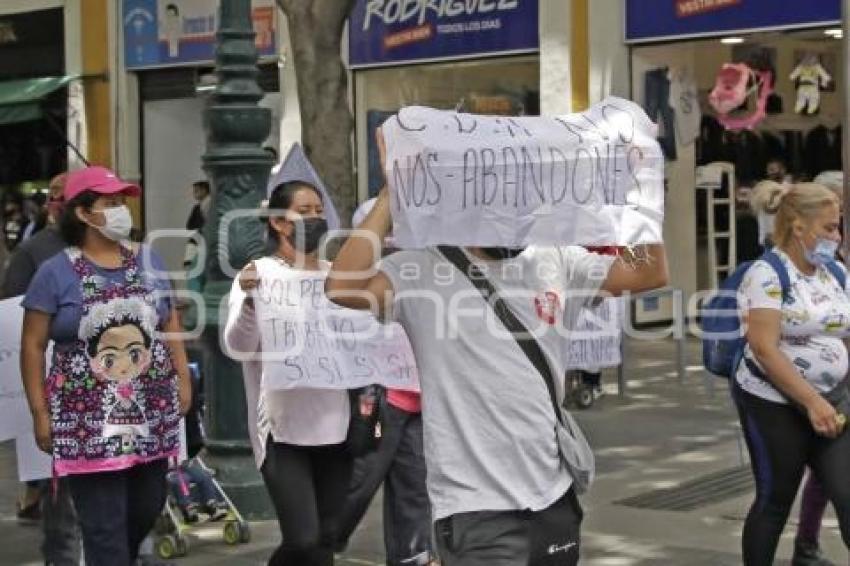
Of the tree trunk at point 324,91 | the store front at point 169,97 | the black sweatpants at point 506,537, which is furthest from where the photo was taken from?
the store front at point 169,97

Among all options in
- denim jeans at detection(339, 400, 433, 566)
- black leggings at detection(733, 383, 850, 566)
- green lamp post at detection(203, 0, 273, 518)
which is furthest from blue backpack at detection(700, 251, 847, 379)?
green lamp post at detection(203, 0, 273, 518)

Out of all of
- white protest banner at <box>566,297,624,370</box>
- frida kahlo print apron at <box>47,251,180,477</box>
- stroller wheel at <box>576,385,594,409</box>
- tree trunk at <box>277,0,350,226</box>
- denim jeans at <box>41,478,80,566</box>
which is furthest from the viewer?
stroller wheel at <box>576,385,594,409</box>

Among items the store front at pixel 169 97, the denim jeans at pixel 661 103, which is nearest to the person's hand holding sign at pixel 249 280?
the denim jeans at pixel 661 103

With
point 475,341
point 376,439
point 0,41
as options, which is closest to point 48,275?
point 376,439

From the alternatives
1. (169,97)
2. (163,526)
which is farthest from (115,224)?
(169,97)

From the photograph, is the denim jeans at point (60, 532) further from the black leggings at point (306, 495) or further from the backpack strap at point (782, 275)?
the backpack strap at point (782, 275)

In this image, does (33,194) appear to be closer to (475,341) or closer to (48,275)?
(48,275)

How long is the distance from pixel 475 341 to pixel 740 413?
7.55 ft

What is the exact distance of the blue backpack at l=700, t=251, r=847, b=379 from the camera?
6.25 metres

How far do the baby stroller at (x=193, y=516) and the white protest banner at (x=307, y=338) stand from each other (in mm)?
1358

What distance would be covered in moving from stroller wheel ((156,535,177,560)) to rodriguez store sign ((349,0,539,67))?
36.4ft

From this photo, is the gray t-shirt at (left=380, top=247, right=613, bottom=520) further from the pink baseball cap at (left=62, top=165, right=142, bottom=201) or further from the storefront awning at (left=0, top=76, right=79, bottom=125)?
the storefront awning at (left=0, top=76, right=79, bottom=125)

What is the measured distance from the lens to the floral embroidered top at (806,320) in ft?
19.5

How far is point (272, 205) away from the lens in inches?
228
